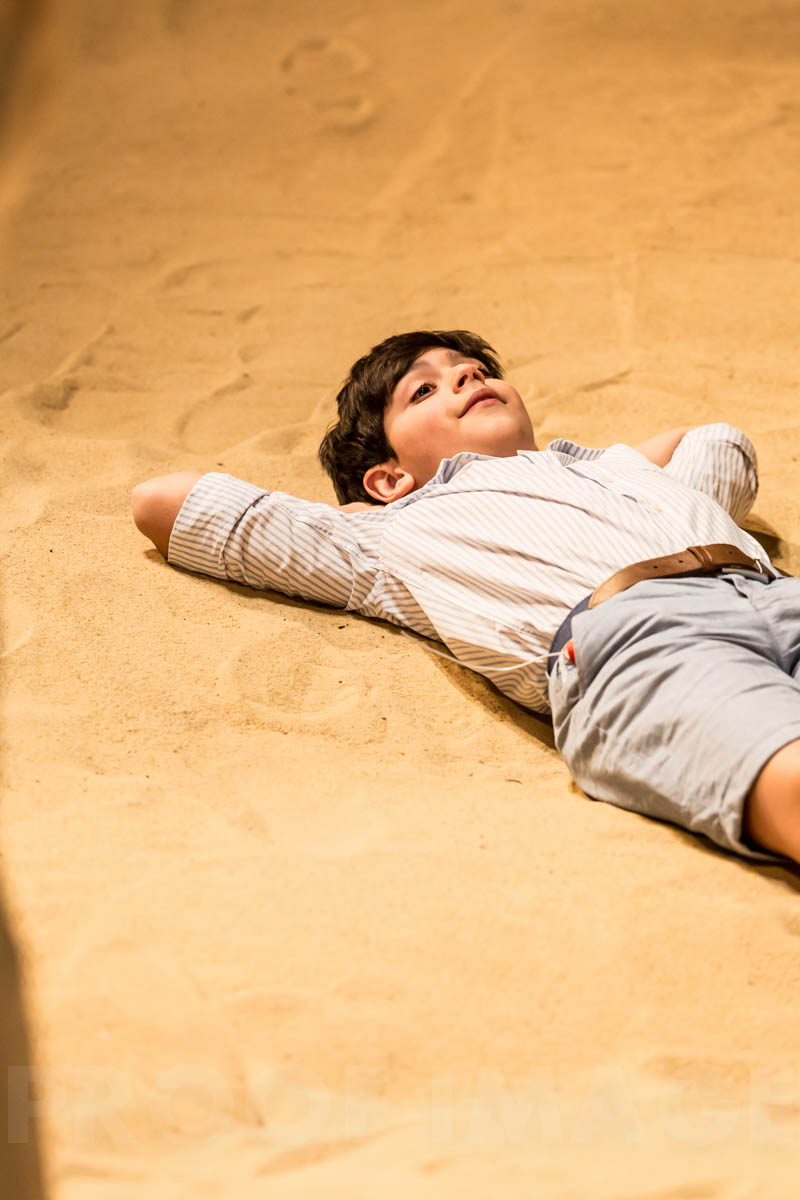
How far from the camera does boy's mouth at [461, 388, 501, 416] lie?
2.29 m

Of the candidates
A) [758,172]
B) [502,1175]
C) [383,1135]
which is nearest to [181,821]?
[383,1135]

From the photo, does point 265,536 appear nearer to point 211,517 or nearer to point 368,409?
point 211,517

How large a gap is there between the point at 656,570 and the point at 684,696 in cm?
32

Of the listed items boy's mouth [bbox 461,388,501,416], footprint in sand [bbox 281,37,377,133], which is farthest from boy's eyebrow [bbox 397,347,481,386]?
footprint in sand [bbox 281,37,377,133]

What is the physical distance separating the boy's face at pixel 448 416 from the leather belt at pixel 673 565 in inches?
20.1

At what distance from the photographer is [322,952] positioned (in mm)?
1310

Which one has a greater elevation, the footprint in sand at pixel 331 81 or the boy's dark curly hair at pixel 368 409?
the footprint in sand at pixel 331 81

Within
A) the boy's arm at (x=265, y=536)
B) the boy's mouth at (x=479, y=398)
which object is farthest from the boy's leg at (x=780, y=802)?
the boy's mouth at (x=479, y=398)

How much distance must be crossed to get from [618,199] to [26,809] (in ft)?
10.7

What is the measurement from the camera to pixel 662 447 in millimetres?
2533

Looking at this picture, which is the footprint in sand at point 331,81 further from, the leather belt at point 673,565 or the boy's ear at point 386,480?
the leather belt at point 673,565

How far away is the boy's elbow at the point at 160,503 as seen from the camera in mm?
2207

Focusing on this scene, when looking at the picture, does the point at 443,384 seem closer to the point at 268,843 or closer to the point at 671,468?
the point at 671,468

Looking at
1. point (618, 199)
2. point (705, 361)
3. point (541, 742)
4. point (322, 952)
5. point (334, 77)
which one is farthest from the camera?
point (334, 77)
